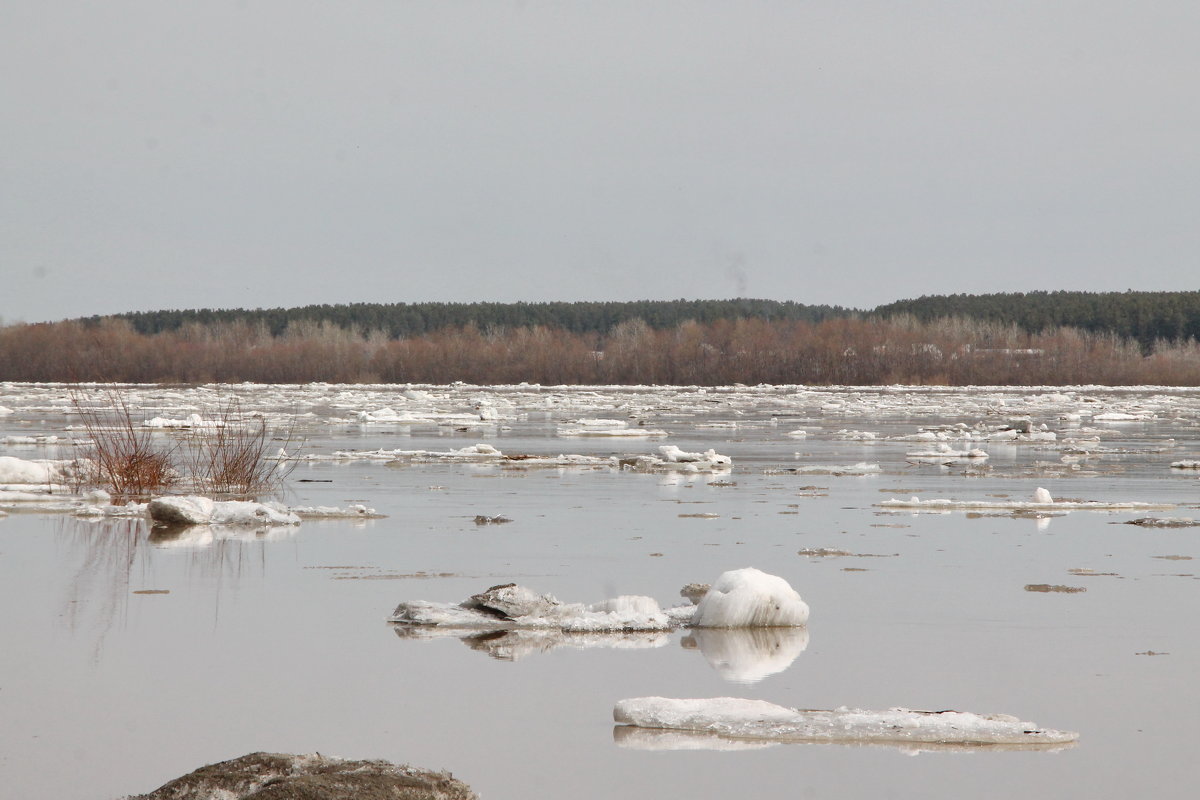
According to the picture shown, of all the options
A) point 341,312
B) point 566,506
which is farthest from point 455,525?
point 341,312

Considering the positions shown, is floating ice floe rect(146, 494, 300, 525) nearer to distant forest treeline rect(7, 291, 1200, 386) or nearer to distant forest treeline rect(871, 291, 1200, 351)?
distant forest treeline rect(7, 291, 1200, 386)

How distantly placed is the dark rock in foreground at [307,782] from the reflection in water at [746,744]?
35.0 inches

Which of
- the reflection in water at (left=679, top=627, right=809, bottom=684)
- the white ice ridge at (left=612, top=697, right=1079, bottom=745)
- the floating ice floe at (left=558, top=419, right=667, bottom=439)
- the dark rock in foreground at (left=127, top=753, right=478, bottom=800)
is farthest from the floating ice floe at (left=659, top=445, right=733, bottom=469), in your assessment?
the dark rock in foreground at (left=127, top=753, right=478, bottom=800)

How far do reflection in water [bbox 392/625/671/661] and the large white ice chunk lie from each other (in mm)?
291

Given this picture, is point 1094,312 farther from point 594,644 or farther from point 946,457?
point 594,644

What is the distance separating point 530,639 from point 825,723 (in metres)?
2.08

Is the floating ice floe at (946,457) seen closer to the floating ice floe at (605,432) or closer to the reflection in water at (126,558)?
the floating ice floe at (605,432)

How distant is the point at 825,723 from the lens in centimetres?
513

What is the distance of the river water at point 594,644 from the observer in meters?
4.74

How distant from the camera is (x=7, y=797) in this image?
432 centimetres

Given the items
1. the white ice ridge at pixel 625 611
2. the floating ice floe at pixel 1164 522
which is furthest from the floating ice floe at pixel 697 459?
the white ice ridge at pixel 625 611

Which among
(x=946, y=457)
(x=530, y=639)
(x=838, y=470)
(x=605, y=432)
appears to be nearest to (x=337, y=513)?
(x=530, y=639)

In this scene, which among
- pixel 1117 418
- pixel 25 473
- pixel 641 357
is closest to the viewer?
pixel 25 473

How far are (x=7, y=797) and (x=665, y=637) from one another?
132 inches
